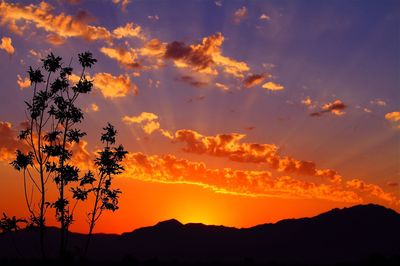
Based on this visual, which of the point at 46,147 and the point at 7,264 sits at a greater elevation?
the point at 46,147

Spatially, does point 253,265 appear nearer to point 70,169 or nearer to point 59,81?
point 70,169

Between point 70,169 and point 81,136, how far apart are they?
309 cm

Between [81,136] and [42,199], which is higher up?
[81,136]

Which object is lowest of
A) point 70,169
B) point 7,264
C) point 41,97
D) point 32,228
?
point 7,264

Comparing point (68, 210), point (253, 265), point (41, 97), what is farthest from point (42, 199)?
point (253, 265)

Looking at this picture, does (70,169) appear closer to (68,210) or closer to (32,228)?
(68,210)

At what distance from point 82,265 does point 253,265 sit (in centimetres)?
1866

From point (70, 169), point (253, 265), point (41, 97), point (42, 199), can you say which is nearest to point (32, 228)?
point (42, 199)

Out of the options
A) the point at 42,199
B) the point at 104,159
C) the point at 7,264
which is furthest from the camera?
the point at 7,264

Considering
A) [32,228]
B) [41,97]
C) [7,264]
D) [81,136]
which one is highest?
[41,97]

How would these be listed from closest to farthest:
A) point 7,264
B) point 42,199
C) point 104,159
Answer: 1. point 42,199
2. point 104,159
3. point 7,264

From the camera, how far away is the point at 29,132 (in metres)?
39.0

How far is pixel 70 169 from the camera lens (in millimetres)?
38719

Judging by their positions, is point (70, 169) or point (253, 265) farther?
point (253, 265)
